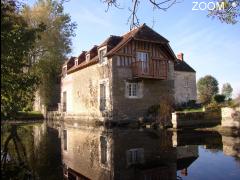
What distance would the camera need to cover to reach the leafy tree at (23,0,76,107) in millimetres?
38375

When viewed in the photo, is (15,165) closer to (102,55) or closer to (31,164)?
(31,164)

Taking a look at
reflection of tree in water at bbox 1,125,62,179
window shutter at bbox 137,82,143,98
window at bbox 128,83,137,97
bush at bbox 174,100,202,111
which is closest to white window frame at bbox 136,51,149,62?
window shutter at bbox 137,82,143,98

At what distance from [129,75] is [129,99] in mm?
1833

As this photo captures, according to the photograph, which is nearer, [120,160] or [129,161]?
[129,161]

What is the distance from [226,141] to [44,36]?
92.5 feet

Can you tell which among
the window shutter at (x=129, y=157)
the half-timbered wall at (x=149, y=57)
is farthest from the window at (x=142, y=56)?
the window shutter at (x=129, y=157)

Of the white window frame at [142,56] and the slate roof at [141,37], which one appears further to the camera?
the white window frame at [142,56]

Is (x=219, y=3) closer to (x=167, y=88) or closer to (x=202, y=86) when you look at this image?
(x=167, y=88)

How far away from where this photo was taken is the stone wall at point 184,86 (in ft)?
126

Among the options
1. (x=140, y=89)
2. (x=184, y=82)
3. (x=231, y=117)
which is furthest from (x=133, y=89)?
(x=184, y=82)

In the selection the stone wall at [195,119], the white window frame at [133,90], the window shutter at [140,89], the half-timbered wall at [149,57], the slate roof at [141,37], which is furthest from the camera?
the window shutter at [140,89]

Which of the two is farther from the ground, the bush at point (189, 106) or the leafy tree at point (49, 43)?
the leafy tree at point (49, 43)

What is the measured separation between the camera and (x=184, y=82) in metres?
39.2

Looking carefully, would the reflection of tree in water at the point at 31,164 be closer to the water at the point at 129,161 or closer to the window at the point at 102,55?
the water at the point at 129,161
